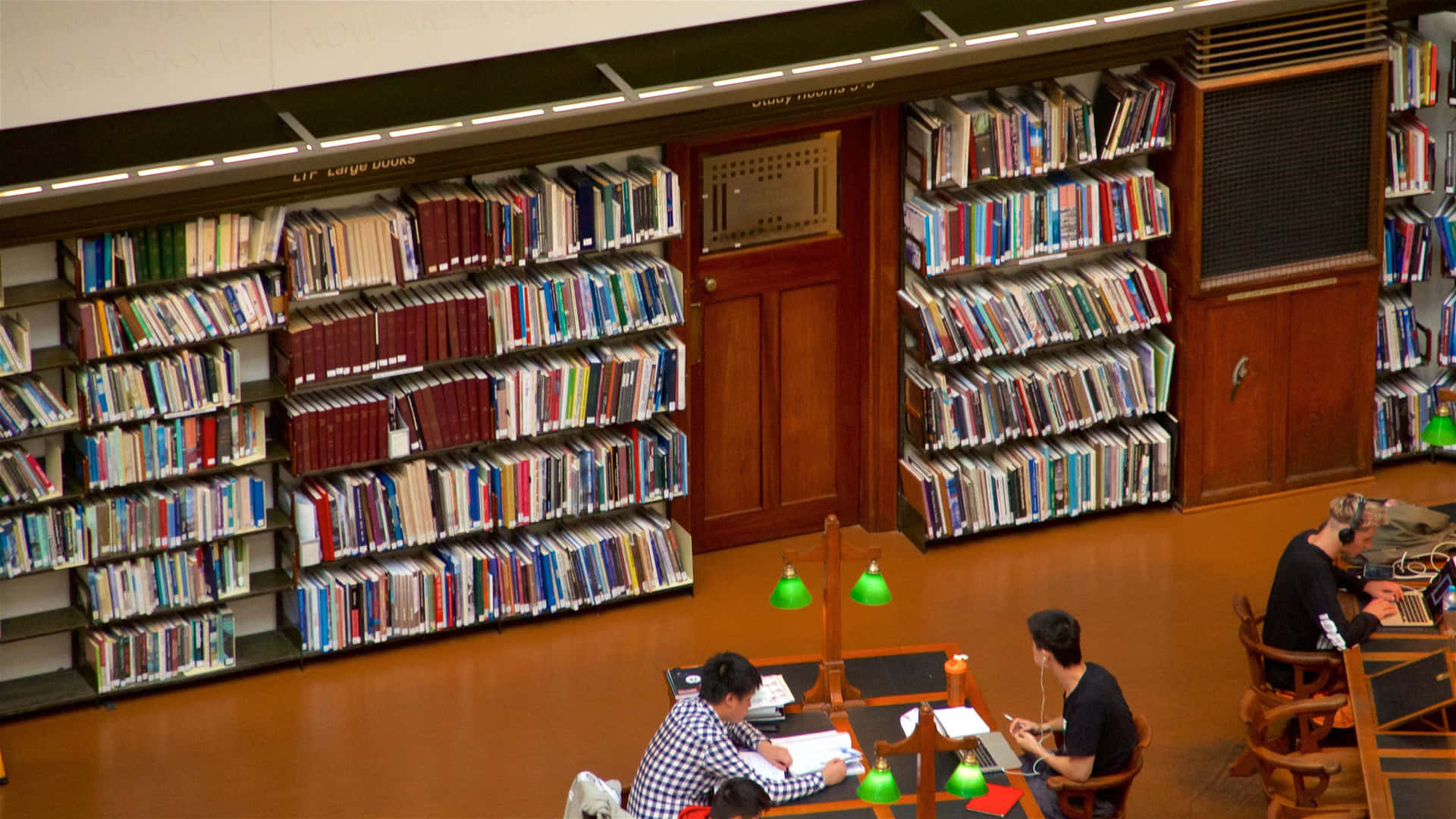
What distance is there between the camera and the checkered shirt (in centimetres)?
675

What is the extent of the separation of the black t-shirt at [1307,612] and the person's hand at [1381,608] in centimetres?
7

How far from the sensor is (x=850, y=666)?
7527 millimetres

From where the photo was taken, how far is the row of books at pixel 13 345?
823 cm

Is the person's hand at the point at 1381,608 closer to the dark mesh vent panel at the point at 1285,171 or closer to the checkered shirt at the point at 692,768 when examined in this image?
the checkered shirt at the point at 692,768

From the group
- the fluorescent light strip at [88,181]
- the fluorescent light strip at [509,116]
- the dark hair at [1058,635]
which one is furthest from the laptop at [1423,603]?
the fluorescent light strip at [88,181]

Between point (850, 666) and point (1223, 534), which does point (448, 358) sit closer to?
point (850, 666)

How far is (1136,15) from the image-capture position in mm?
9406

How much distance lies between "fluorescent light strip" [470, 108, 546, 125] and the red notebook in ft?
11.3

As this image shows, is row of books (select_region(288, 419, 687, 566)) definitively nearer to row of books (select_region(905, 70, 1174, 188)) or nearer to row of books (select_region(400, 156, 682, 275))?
row of books (select_region(400, 156, 682, 275))

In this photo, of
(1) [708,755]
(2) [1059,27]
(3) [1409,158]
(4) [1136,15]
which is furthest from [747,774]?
(3) [1409,158]

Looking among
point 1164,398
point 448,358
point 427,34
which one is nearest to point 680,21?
point 427,34

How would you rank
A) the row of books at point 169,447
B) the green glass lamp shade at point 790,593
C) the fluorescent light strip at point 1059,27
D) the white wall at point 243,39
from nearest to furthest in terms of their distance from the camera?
the green glass lamp shade at point 790,593
the white wall at point 243,39
the row of books at point 169,447
the fluorescent light strip at point 1059,27

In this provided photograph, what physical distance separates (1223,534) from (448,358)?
154 inches

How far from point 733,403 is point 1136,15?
260 centimetres
